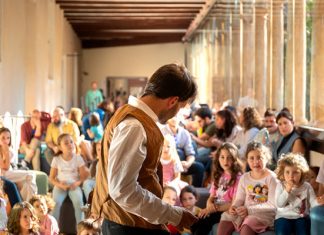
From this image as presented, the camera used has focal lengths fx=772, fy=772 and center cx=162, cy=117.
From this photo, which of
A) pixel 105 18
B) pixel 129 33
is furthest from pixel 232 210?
pixel 129 33

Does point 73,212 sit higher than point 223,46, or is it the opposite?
point 223,46

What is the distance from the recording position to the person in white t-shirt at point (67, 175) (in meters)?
8.45

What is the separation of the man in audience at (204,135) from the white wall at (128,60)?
20360 millimetres

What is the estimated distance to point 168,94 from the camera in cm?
286

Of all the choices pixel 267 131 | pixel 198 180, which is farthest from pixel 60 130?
pixel 267 131

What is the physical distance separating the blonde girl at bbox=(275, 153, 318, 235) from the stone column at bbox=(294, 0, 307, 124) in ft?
11.5

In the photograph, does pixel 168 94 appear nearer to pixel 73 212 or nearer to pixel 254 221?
pixel 254 221

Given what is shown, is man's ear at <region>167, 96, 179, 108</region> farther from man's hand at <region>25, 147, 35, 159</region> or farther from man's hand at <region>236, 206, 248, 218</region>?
man's hand at <region>25, 147, 35, 159</region>

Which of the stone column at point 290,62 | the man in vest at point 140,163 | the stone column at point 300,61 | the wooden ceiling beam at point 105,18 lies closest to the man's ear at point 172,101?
the man in vest at point 140,163

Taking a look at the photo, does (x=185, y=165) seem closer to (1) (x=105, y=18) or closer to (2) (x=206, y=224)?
(2) (x=206, y=224)

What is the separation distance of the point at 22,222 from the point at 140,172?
3149 mm

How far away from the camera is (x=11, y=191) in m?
7.40

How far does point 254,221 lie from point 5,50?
27.1 ft

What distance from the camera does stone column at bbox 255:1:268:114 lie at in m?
12.6
